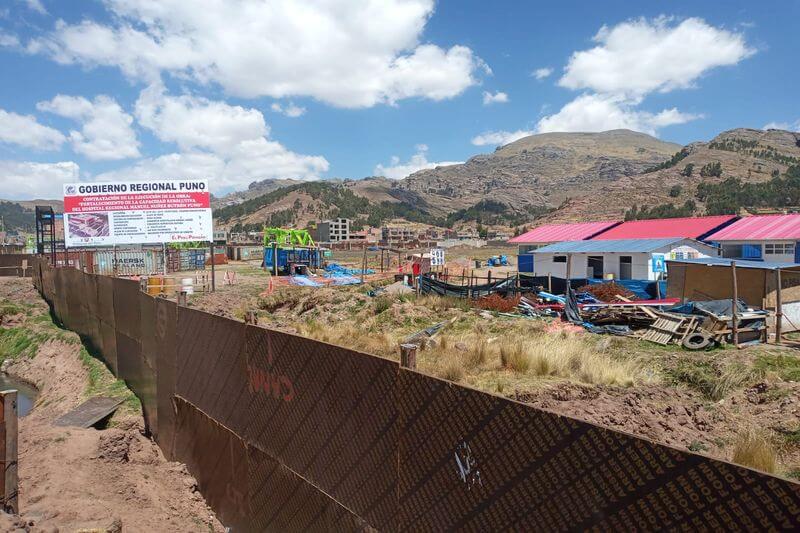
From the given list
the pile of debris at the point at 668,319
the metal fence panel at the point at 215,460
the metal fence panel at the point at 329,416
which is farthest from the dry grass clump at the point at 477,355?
the metal fence panel at the point at 329,416

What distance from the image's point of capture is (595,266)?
30859 millimetres

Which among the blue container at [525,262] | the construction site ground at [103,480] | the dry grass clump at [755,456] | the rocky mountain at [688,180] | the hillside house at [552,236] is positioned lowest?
the construction site ground at [103,480]

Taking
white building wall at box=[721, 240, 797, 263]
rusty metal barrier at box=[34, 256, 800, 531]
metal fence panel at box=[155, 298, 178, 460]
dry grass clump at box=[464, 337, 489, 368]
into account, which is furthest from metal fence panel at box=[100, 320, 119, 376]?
white building wall at box=[721, 240, 797, 263]

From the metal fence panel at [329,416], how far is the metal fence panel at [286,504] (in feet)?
0.30

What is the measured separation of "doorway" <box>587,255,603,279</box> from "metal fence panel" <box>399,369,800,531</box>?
29.1m

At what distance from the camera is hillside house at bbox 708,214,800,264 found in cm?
3152

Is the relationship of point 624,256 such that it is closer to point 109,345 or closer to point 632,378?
point 632,378

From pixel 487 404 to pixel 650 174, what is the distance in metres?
132

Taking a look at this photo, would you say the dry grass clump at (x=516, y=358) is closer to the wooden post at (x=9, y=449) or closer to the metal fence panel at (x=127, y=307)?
the metal fence panel at (x=127, y=307)

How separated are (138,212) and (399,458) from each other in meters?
26.5

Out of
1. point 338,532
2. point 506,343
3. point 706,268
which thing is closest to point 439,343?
point 506,343

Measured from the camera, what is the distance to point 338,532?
4301 mm

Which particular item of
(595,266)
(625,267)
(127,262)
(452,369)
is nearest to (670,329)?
(452,369)

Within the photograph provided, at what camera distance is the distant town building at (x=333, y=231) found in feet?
476
